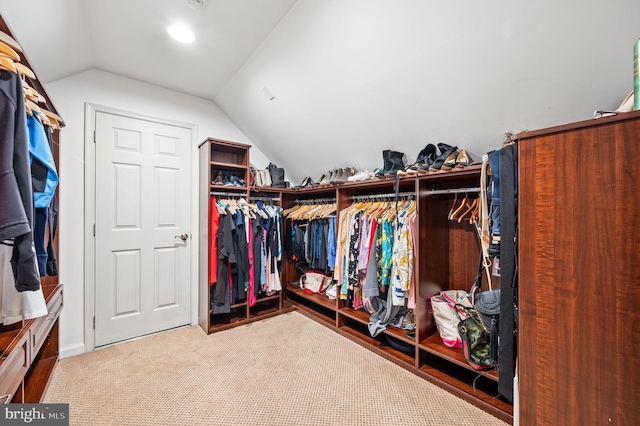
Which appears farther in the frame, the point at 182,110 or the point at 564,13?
the point at 182,110

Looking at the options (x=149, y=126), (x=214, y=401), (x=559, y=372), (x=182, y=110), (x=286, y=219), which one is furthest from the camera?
(x=286, y=219)

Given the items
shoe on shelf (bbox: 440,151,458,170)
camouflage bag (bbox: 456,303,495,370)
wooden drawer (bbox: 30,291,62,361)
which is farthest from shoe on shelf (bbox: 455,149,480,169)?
wooden drawer (bbox: 30,291,62,361)

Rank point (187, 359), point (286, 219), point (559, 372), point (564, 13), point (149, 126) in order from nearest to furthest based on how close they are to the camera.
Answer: point (559, 372), point (564, 13), point (187, 359), point (149, 126), point (286, 219)

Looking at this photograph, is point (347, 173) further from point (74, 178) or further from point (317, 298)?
point (74, 178)

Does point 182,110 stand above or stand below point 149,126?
above

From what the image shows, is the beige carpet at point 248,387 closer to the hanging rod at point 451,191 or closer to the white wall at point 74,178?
the white wall at point 74,178

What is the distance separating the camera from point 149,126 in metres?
2.59

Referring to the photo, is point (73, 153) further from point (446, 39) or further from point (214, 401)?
point (446, 39)

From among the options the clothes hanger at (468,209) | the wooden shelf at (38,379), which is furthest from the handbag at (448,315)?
the wooden shelf at (38,379)

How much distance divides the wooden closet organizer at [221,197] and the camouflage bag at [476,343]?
1988 mm

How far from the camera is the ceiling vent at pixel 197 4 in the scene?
61.9 inches

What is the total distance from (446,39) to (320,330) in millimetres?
2589

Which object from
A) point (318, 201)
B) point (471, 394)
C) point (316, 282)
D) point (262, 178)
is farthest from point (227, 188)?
point (471, 394)

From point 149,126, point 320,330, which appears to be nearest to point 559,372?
point 320,330
